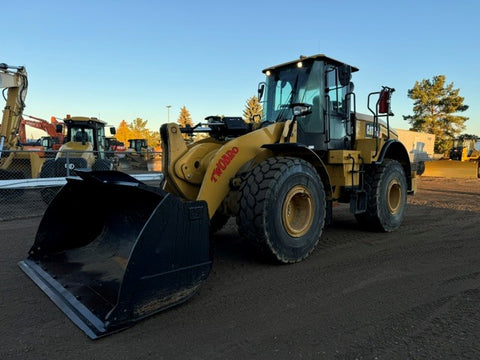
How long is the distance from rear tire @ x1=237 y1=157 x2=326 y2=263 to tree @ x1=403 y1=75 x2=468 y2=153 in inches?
1518

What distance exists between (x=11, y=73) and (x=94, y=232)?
8.56 meters

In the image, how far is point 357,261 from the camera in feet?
14.4

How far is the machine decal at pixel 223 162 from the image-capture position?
3.70 meters

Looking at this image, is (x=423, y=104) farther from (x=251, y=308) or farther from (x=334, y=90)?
(x=251, y=308)

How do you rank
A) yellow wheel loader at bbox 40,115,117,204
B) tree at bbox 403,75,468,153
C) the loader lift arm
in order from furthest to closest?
1. tree at bbox 403,75,468,153
2. the loader lift arm
3. yellow wheel loader at bbox 40,115,117,204

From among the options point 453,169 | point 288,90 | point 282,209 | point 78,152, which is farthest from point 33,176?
point 453,169

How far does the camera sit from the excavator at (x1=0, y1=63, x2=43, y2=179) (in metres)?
9.73

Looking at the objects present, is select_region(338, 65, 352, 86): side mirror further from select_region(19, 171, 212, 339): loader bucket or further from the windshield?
select_region(19, 171, 212, 339): loader bucket

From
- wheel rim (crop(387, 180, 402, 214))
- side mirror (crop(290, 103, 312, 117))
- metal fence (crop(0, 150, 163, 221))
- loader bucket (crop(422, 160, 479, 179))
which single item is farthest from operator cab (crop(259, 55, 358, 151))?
loader bucket (crop(422, 160, 479, 179))

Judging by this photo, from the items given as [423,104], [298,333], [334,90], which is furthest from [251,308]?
[423,104]

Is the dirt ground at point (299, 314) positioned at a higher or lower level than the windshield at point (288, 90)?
lower

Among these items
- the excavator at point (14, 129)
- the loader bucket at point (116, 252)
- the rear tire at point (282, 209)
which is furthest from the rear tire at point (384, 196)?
the excavator at point (14, 129)

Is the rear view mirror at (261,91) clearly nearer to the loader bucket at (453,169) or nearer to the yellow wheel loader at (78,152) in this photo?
the yellow wheel loader at (78,152)

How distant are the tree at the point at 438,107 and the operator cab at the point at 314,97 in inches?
1463
